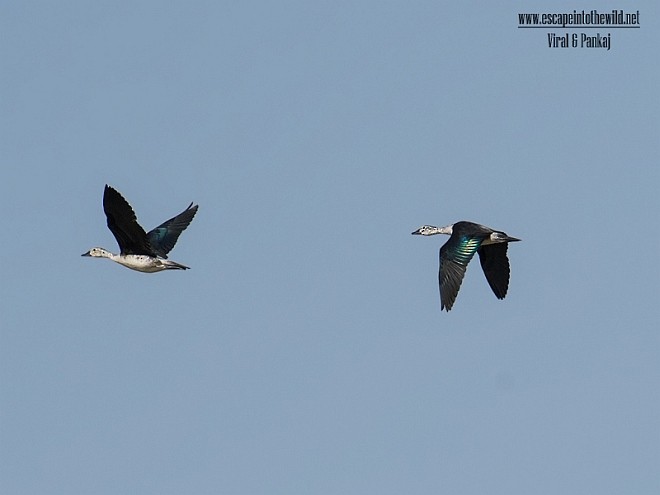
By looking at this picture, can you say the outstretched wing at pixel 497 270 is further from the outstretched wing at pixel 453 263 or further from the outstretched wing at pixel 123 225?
the outstretched wing at pixel 123 225

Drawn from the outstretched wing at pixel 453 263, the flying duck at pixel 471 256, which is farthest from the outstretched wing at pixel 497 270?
the outstretched wing at pixel 453 263

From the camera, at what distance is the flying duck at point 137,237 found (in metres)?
48.2

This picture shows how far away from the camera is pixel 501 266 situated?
56.8 metres

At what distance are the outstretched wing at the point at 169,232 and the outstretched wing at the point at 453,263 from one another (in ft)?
28.2

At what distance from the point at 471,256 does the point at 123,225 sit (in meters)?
10.6

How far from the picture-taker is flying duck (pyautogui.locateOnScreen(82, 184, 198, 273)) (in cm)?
4825

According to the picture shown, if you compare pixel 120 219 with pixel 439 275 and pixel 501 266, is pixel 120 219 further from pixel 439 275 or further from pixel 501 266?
pixel 501 266

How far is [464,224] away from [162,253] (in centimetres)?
932

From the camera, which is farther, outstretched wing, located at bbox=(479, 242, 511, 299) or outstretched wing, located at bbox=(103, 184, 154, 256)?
outstretched wing, located at bbox=(479, 242, 511, 299)

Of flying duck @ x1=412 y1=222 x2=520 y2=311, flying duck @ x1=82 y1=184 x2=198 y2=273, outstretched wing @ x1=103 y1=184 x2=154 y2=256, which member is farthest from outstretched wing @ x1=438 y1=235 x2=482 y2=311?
outstretched wing @ x1=103 y1=184 x2=154 y2=256

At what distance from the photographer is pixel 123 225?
49.3 metres

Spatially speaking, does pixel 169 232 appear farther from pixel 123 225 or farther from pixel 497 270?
pixel 497 270

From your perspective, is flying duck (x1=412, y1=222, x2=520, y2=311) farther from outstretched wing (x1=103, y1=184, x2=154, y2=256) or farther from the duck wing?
outstretched wing (x1=103, y1=184, x2=154, y2=256)

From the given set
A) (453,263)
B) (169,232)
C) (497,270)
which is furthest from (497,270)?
(169,232)
